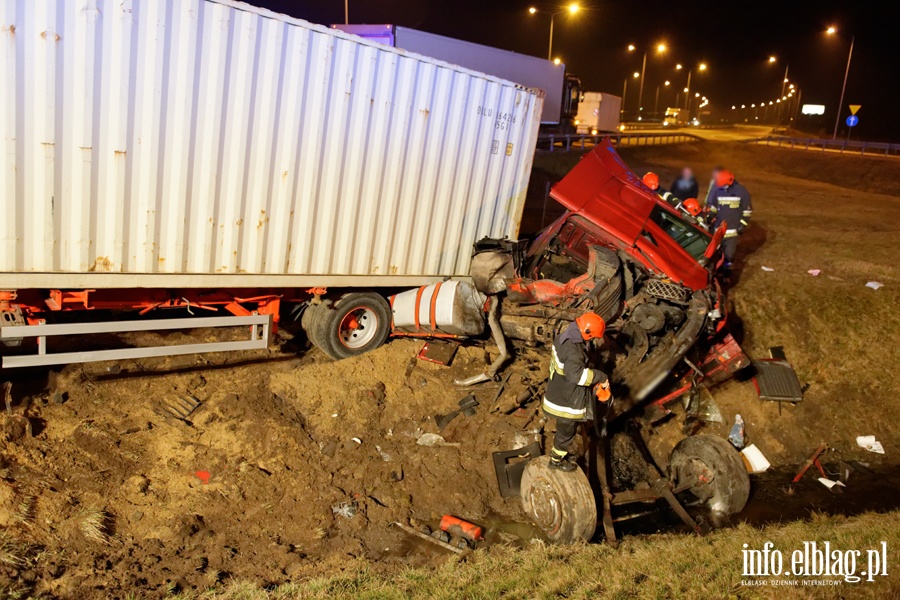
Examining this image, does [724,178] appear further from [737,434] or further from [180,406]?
[180,406]

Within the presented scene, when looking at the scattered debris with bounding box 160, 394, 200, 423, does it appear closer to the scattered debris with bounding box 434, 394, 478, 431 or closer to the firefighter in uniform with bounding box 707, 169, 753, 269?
the scattered debris with bounding box 434, 394, 478, 431

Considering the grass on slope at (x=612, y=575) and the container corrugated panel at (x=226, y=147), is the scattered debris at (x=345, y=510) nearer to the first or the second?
the grass on slope at (x=612, y=575)

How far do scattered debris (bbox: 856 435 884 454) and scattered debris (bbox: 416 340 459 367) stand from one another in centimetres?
465

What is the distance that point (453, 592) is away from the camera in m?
3.94

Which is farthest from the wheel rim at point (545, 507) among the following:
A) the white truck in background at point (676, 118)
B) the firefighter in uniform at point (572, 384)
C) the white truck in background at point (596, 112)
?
the white truck in background at point (676, 118)

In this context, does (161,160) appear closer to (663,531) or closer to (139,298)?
(139,298)

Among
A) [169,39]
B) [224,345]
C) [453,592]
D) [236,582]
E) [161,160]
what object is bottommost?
[236,582]

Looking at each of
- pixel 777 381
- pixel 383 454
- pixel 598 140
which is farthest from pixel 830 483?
pixel 598 140

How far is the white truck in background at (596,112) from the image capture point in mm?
29281

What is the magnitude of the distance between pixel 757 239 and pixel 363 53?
837 cm

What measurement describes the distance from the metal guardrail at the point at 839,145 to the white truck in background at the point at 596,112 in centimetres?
632

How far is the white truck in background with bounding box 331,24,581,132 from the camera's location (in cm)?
1514

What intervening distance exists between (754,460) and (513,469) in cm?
289

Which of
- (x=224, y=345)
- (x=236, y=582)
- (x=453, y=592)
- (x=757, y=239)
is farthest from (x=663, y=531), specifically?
(x=757, y=239)
